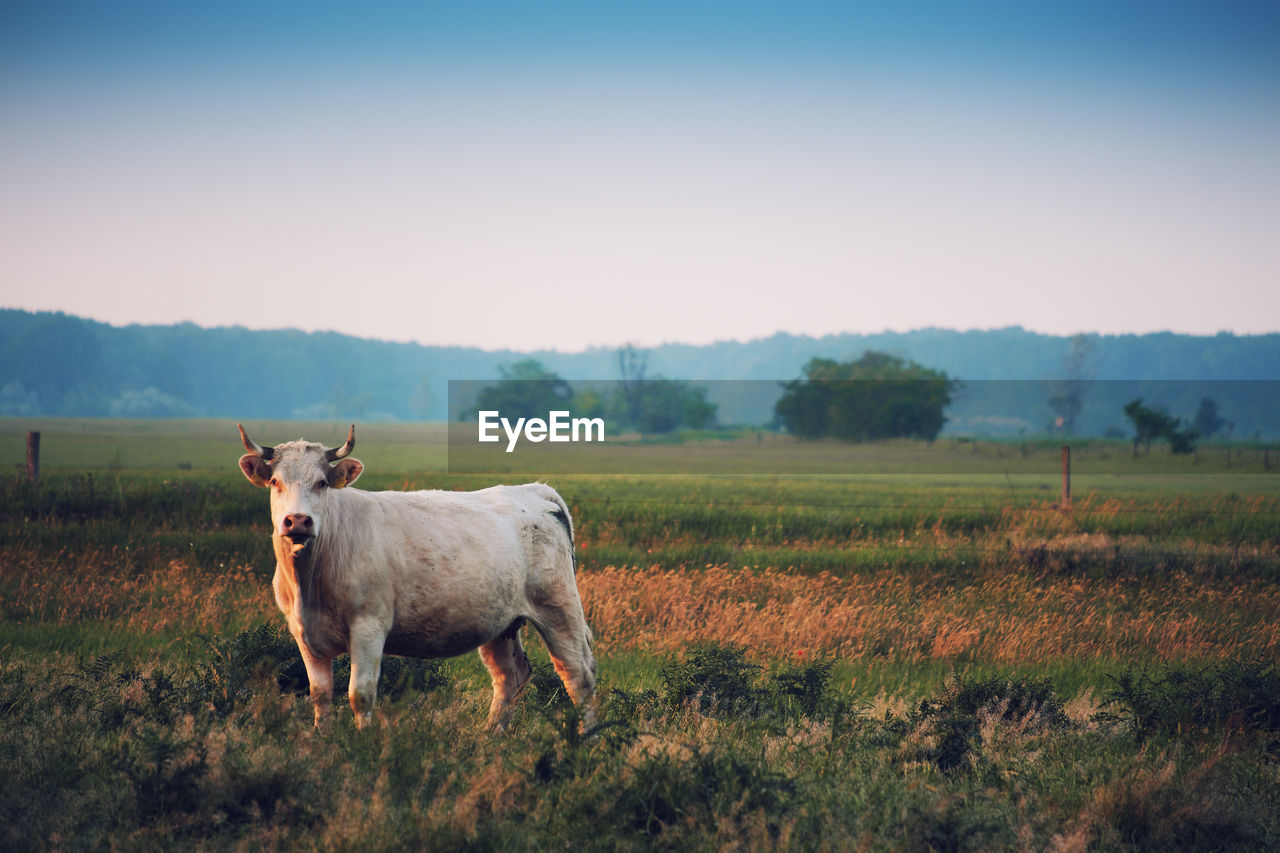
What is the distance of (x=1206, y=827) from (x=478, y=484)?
2733 centimetres

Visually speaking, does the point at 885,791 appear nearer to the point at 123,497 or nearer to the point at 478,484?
the point at 123,497

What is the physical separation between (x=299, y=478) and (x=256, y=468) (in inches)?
17.9

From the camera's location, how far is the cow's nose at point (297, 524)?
6.10 meters

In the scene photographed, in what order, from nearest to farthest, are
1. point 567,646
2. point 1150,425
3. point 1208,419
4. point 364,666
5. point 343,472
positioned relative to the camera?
point 364,666 → point 343,472 → point 567,646 → point 1150,425 → point 1208,419

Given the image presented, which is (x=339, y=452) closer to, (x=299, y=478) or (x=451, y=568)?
(x=299, y=478)

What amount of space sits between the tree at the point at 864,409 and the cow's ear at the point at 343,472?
210 ft

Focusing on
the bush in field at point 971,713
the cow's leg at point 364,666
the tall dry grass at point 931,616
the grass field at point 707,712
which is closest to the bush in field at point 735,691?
the grass field at point 707,712

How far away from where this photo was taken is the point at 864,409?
7744 cm

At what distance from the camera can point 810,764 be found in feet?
21.6

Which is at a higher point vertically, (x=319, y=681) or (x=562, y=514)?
(x=562, y=514)

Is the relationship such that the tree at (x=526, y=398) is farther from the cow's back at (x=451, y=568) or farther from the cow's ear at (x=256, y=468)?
the cow's ear at (x=256, y=468)

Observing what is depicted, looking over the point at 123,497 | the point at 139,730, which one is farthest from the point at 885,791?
the point at 123,497

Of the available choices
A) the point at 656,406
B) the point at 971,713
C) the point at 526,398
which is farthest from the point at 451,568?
the point at 656,406

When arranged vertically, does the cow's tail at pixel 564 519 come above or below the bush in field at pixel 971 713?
above
